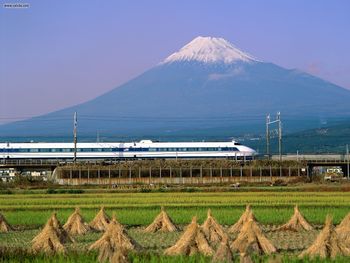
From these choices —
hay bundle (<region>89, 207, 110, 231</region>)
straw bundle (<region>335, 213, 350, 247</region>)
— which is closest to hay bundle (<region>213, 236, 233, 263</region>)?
straw bundle (<region>335, 213, 350, 247</region>)

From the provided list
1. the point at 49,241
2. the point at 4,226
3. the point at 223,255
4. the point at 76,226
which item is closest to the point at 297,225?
the point at 76,226

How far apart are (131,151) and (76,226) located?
188 feet

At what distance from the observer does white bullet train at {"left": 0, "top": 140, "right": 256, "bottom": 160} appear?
7894cm

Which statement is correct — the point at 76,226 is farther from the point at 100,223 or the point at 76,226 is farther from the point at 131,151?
the point at 131,151

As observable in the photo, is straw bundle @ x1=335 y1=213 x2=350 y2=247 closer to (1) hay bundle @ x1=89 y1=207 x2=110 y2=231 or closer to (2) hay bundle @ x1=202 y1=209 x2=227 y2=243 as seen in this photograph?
(2) hay bundle @ x1=202 y1=209 x2=227 y2=243

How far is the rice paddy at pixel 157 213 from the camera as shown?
15141 mm

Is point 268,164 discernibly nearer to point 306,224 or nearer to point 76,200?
point 76,200

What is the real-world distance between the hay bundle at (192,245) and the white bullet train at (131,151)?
61759 millimetres

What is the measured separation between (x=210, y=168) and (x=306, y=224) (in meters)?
35.3

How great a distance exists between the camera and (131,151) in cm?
8031

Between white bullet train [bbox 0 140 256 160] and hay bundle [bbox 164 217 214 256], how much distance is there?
61759 millimetres

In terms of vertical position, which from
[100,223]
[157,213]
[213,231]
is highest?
[213,231]

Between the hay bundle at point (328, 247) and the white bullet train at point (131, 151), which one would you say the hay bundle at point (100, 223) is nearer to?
the hay bundle at point (328, 247)

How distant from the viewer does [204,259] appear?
45.8 ft
